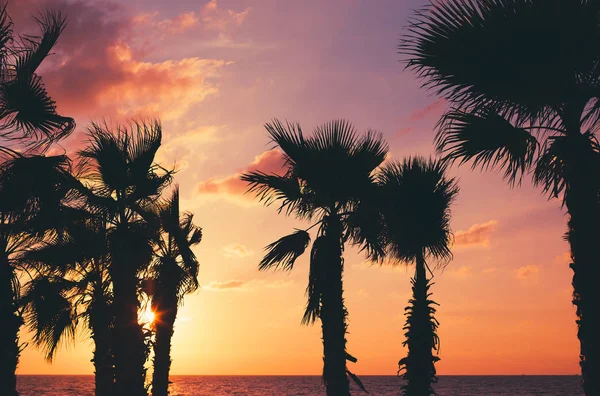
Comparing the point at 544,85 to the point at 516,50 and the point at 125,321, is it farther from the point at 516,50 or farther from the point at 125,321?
the point at 125,321

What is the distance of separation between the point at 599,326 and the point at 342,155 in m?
8.12

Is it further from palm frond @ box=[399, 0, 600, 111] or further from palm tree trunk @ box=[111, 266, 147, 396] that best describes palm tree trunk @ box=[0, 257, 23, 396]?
palm frond @ box=[399, 0, 600, 111]

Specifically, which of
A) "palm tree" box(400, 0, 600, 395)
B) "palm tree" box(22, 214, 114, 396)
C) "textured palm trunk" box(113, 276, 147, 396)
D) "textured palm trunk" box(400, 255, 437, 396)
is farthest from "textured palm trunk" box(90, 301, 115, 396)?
"palm tree" box(400, 0, 600, 395)

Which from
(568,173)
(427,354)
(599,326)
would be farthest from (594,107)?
(427,354)

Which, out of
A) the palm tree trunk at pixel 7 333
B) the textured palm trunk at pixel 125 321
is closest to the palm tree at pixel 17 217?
the palm tree trunk at pixel 7 333

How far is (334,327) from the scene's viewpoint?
15164 millimetres

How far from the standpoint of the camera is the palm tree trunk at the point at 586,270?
9195 millimetres

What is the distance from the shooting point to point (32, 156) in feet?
40.4

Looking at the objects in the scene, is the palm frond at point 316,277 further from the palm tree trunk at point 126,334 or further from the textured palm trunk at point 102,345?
the textured palm trunk at point 102,345

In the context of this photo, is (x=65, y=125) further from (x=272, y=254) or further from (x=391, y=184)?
(x=391, y=184)

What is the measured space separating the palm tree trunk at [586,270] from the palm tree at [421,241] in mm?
8576

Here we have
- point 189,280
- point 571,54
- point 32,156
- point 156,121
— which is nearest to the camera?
point 571,54

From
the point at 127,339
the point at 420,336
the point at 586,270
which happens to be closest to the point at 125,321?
the point at 127,339

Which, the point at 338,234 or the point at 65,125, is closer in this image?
the point at 65,125
